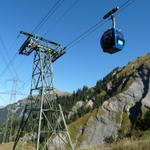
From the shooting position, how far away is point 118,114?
13588cm

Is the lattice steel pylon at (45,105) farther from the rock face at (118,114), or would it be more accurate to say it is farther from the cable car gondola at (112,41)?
the rock face at (118,114)

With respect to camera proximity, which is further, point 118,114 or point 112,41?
point 118,114

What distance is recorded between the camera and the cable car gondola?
16891 millimetres

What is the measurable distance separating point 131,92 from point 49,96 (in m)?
116

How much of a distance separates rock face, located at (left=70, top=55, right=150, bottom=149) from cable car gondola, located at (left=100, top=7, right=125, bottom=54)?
108129 mm

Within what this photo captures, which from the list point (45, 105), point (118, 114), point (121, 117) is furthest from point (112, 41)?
point (118, 114)

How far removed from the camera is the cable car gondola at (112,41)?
16891 millimetres

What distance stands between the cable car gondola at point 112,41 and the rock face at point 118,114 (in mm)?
108129

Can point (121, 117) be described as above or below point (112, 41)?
above

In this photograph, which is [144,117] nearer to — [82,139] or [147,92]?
[147,92]

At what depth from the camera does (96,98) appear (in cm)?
18888

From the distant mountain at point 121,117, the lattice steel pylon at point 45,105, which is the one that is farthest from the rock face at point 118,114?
the lattice steel pylon at point 45,105

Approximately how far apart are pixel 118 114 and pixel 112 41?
121317 mm

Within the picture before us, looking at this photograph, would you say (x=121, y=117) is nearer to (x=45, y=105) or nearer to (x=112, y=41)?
(x=45, y=105)
